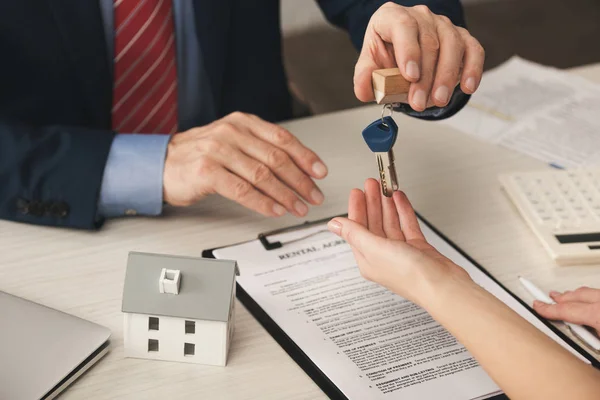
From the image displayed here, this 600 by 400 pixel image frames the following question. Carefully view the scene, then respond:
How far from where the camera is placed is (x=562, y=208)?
1158mm

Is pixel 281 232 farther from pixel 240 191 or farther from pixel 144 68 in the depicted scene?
pixel 144 68

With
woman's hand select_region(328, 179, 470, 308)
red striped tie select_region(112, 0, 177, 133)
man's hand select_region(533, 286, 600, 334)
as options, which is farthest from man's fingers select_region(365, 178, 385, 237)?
red striped tie select_region(112, 0, 177, 133)

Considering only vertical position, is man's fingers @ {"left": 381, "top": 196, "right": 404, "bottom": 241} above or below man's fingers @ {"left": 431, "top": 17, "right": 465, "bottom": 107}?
below

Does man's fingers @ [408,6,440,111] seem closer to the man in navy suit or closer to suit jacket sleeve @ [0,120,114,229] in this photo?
the man in navy suit

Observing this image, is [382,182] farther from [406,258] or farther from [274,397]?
[274,397]

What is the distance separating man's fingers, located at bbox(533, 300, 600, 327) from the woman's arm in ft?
0.49

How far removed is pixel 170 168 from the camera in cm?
115

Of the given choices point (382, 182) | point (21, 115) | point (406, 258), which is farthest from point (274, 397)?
point (21, 115)

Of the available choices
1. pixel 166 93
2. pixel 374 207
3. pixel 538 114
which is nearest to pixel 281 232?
pixel 374 207

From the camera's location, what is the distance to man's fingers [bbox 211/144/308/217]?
3.65 feet

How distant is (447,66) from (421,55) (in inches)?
1.5

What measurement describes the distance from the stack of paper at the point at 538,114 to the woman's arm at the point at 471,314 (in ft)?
1.66

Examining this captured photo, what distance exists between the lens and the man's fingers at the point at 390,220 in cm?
96

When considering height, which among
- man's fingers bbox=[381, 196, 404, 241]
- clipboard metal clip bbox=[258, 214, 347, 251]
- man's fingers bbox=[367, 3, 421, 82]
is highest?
man's fingers bbox=[367, 3, 421, 82]
